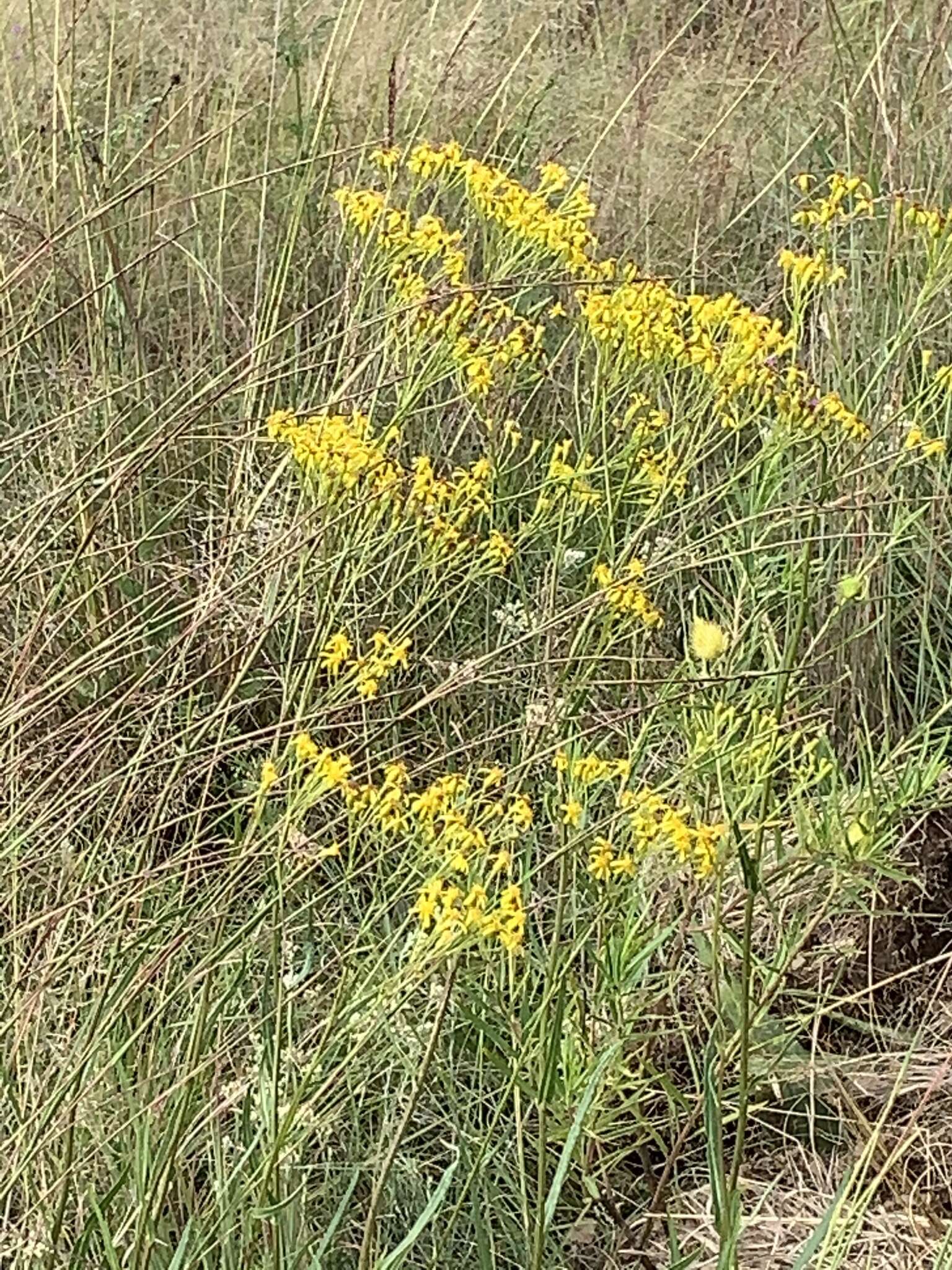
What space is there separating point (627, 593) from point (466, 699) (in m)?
0.68

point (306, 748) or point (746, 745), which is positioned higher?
point (306, 748)

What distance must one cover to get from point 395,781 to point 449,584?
0.78 meters

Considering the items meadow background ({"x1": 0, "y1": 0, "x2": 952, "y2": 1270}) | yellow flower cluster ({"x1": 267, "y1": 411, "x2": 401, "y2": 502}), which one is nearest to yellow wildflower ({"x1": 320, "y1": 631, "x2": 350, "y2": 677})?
meadow background ({"x1": 0, "y1": 0, "x2": 952, "y2": 1270})

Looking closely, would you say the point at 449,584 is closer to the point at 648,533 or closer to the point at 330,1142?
the point at 648,533

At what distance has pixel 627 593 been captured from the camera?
3.72 feet

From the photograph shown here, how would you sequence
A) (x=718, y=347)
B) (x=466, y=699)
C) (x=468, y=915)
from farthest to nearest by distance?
(x=466, y=699)
(x=718, y=347)
(x=468, y=915)

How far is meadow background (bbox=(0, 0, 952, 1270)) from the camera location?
1070 mm

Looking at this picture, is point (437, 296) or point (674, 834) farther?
point (437, 296)

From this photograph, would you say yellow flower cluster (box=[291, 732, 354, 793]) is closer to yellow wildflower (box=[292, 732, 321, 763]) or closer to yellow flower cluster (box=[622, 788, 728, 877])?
yellow wildflower (box=[292, 732, 321, 763])

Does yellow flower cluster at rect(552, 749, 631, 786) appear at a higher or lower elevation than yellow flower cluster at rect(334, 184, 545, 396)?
lower

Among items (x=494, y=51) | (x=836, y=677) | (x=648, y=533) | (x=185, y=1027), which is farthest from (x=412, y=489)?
(x=494, y=51)

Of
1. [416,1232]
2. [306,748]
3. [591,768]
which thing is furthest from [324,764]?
[416,1232]

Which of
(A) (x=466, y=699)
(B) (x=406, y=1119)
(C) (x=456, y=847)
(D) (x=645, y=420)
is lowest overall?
(A) (x=466, y=699)

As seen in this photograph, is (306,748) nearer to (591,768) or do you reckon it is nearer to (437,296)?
(591,768)
